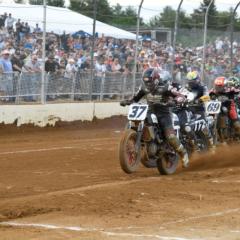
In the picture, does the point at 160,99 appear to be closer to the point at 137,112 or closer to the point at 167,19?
the point at 137,112

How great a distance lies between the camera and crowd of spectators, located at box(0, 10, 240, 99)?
762 inches

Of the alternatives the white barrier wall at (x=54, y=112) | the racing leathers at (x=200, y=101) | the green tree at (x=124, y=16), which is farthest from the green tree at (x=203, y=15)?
the racing leathers at (x=200, y=101)

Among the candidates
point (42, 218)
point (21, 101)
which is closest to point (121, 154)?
point (42, 218)

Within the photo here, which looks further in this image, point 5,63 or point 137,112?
point 5,63

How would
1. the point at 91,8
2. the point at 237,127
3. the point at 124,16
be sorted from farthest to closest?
the point at 124,16, the point at 91,8, the point at 237,127

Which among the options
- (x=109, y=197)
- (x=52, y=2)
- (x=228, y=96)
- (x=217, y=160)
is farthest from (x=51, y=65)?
(x=109, y=197)

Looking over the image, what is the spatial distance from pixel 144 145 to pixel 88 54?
10.1m

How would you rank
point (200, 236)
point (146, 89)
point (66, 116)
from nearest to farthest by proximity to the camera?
point (200, 236)
point (146, 89)
point (66, 116)

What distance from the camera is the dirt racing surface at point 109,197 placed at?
23.1 ft

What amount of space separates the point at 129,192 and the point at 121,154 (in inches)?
67.9

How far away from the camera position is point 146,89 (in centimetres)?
1183

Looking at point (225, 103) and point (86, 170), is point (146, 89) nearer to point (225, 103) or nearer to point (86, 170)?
point (86, 170)

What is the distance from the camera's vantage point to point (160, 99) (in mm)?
11742

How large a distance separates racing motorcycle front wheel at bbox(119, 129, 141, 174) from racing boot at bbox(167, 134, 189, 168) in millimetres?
645
